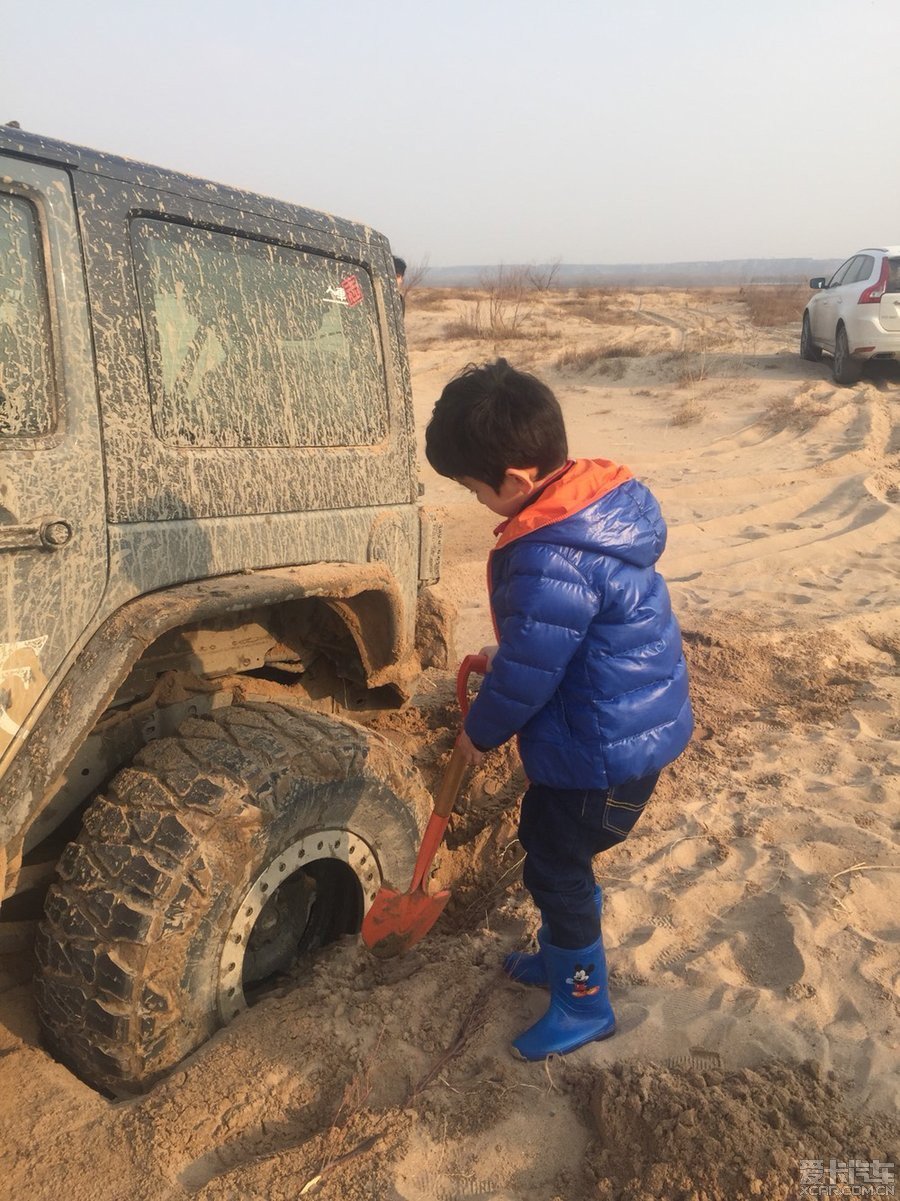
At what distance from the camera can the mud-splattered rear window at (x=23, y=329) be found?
6.12ft

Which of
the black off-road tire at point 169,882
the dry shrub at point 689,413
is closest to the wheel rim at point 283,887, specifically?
the black off-road tire at point 169,882

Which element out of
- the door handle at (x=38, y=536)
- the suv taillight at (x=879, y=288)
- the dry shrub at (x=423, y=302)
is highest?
the dry shrub at (x=423, y=302)

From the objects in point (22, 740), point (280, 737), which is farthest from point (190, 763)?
point (22, 740)

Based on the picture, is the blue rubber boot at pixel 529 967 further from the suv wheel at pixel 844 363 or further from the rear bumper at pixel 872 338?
the suv wheel at pixel 844 363

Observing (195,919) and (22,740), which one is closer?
(22,740)

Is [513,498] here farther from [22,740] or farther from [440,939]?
[440,939]

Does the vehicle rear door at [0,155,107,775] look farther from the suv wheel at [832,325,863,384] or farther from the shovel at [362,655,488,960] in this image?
the suv wheel at [832,325,863,384]

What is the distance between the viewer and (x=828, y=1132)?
190cm

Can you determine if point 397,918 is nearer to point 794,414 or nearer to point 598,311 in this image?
point 794,414

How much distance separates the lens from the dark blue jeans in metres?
2.18

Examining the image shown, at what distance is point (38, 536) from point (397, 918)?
1.40 meters

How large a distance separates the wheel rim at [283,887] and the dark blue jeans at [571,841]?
519mm

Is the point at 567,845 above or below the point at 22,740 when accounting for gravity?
below

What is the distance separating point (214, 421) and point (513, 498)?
2.51 ft
